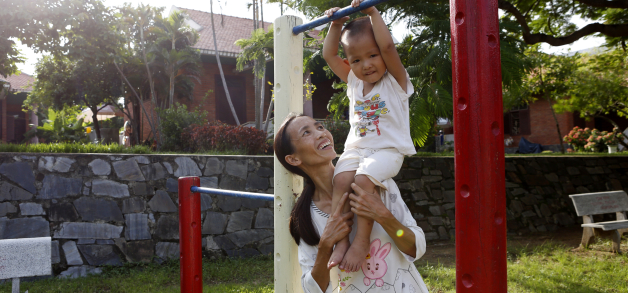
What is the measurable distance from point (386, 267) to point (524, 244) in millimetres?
6141

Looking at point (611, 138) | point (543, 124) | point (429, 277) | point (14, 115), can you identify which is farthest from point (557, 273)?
point (14, 115)

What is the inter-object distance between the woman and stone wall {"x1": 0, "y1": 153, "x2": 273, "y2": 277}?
13.8 feet

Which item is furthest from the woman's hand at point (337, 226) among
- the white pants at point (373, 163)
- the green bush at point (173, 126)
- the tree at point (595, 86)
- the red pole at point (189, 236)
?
the tree at point (595, 86)

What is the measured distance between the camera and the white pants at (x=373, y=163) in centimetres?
150

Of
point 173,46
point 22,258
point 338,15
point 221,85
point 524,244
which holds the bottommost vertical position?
point 524,244

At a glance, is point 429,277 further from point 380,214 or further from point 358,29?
point 358,29

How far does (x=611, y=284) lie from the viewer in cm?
439

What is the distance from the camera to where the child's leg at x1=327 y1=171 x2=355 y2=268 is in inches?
58.6

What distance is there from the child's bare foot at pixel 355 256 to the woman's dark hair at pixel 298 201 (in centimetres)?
20

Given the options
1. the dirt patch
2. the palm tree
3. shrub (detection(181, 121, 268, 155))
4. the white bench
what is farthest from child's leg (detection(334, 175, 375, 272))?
the palm tree

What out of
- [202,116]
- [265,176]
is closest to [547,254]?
[265,176]

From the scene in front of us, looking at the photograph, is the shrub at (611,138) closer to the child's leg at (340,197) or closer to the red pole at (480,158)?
the child's leg at (340,197)

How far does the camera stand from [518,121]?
2050cm

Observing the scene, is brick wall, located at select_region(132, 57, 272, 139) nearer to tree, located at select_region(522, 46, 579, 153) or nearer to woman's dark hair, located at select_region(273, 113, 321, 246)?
tree, located at select_region(522, 46, 579, 153)
